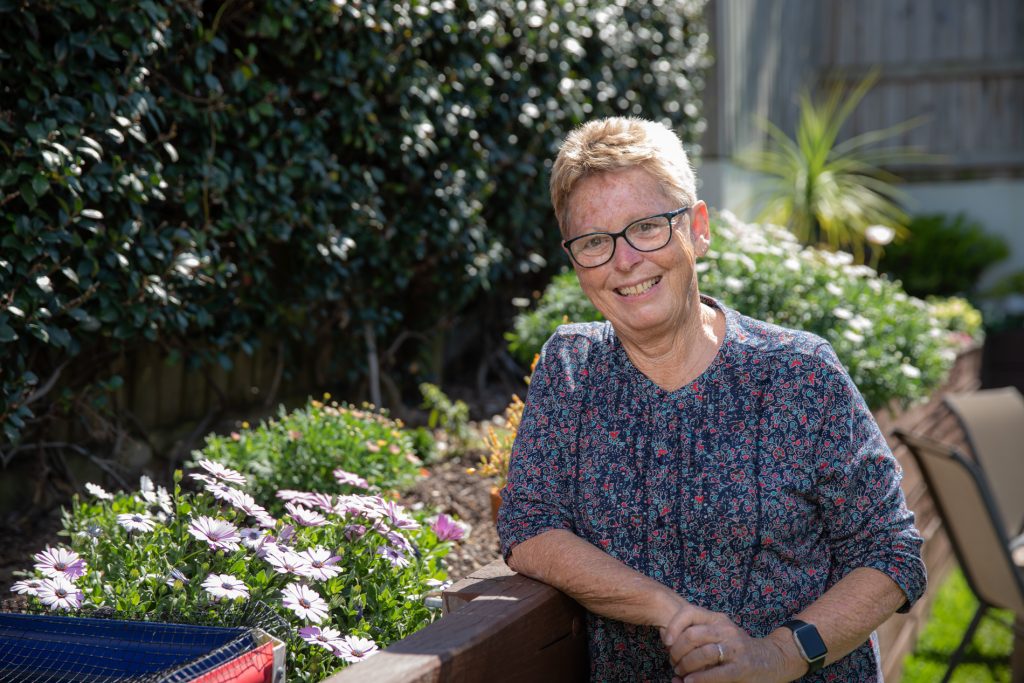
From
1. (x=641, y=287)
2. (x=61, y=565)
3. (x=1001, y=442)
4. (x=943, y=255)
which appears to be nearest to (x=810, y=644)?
(x=641, y=287)

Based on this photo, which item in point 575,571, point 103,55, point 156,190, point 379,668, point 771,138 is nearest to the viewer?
point 379,668

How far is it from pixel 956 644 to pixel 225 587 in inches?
154

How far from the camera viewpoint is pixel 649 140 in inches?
75.9

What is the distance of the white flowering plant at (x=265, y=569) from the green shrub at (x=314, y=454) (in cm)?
58

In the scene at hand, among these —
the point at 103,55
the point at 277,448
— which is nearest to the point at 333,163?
the point at 103,55

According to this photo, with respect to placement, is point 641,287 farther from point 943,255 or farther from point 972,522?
point 943,255

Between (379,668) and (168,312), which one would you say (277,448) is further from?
(379,668)

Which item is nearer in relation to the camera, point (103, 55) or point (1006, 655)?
point (103, 55)

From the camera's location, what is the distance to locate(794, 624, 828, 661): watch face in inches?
68.8

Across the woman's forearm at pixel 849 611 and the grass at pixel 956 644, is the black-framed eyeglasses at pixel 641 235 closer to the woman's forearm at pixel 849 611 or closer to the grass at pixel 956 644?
the woman's forearm at pixel 849 611

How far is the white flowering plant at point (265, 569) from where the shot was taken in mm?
1782

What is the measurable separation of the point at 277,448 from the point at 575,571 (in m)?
1.37

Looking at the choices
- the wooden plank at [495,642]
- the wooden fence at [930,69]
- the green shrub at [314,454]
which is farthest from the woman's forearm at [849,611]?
the wooden fence at [930,69]

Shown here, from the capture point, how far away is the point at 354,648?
176cm
